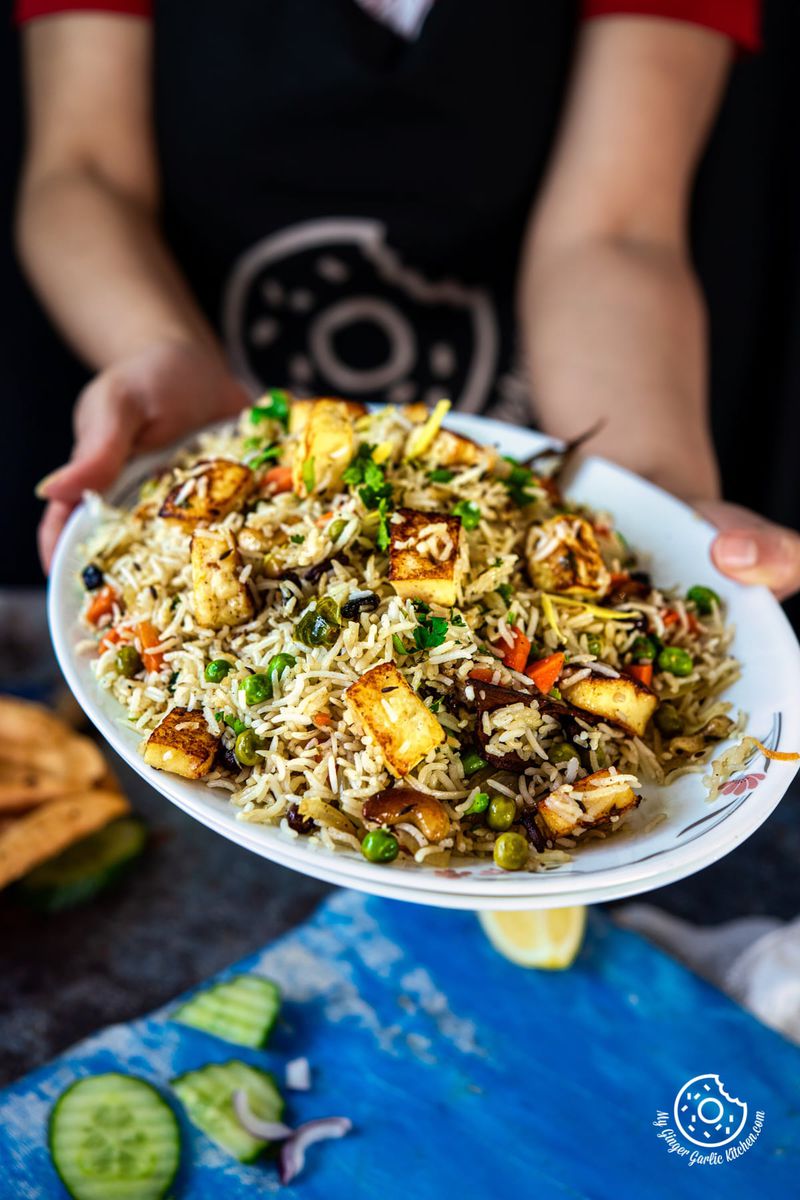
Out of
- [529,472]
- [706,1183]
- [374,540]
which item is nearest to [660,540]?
[529,472]

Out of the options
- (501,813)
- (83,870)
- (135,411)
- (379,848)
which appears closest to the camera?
(379,848)

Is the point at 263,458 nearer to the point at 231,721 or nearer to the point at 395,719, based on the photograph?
the point at 231,721

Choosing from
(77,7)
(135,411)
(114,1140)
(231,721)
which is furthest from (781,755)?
(77,7)

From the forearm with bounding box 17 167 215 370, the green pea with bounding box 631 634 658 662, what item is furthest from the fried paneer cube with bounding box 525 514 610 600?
the forearm with bounding box 17 167 215 370

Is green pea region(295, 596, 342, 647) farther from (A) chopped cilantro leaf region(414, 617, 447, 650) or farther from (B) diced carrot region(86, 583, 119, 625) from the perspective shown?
(B) diced carrot region(86, 583, 119, 625)

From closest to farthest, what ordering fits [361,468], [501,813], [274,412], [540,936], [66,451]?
[501,813]
[361,468]
[274,412]
[540,936]
[66,451]
